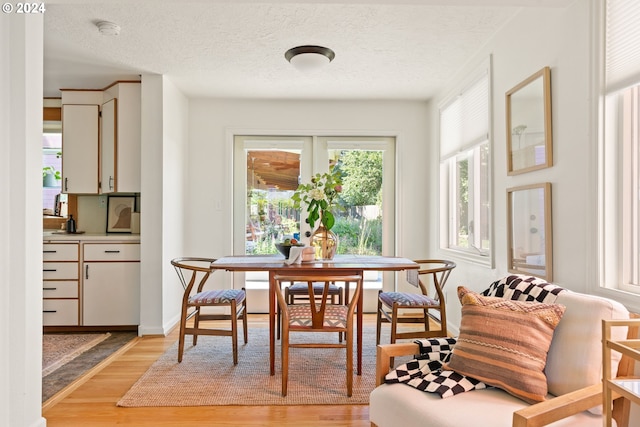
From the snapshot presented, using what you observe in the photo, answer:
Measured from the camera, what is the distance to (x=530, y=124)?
247 centimetres

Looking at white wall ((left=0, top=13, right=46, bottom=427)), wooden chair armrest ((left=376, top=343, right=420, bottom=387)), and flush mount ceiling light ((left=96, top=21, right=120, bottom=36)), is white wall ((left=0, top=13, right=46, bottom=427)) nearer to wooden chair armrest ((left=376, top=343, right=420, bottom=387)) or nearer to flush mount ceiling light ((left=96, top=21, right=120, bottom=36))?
flush mount ceiling light ((left=96, top=21, right=120, bottom=36))

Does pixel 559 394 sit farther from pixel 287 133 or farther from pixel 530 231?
pixel 287 133

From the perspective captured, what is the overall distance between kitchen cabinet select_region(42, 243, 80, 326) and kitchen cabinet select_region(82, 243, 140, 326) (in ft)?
0.27

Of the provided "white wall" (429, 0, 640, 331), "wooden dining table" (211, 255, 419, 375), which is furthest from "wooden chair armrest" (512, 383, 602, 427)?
"wooden dining table" (211, 255, 419, 375)

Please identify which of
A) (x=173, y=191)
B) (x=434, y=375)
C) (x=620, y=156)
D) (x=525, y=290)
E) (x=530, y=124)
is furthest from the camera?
(x=173, y=191)

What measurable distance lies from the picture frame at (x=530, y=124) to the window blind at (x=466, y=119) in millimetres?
471

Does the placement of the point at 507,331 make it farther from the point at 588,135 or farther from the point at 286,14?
the point at 286,14

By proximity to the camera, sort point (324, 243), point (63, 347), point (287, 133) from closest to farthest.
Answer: point (324, 243), point (63, 347), point (287, 133)

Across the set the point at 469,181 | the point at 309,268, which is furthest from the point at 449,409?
the point at 469,181

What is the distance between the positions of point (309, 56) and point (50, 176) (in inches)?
140

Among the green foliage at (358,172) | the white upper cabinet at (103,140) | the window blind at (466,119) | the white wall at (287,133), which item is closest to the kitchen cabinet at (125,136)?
the white upper cabinet at (103,140)

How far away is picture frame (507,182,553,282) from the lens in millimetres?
2289

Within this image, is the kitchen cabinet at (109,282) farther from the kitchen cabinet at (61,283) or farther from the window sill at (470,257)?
the window sill at (470,257)

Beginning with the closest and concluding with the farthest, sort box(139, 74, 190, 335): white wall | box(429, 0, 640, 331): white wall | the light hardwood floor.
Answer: box(429, 0, 640, 331): white wall < the light hardwood floor < box(139, 74, 190, 335): white wall
